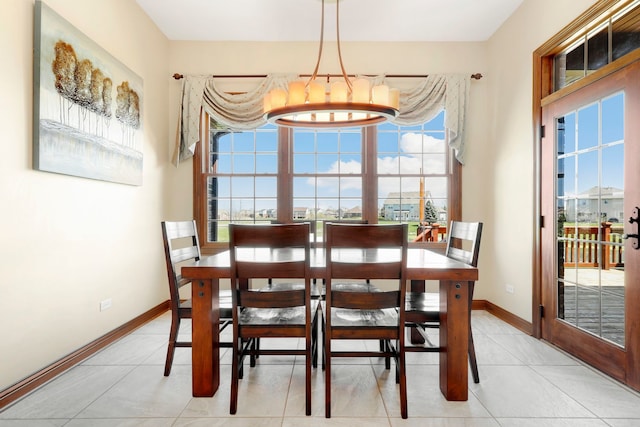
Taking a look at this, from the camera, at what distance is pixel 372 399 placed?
2062 mm

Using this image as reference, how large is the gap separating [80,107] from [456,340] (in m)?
2.97

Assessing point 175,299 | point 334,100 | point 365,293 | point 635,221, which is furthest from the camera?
point 334,100

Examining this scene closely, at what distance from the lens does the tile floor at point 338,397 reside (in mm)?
1864

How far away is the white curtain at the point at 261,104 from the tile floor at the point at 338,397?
2362 millimetres

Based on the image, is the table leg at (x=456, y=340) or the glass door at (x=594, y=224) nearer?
the table leg at (x=456, y=340)

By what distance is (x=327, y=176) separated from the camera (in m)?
4.23

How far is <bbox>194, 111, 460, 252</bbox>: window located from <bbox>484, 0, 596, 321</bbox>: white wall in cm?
48

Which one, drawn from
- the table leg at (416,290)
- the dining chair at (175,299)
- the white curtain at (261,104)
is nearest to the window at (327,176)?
the white curtain at (261,104)

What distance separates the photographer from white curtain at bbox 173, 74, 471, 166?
399cm

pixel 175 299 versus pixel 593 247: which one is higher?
pixel 593 247

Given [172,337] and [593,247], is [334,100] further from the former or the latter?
[593,247]

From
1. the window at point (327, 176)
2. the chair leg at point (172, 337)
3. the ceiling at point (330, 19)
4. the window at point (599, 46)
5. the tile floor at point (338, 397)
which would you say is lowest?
the tile floor at point (338, 397)

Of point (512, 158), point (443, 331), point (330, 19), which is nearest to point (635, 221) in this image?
point (443, 331)

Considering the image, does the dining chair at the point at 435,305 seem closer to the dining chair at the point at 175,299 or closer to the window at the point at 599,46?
the dining chair at the point at 175,299
